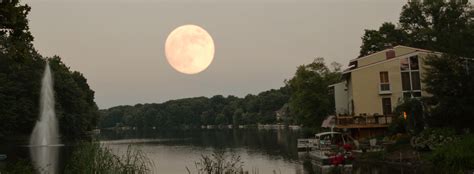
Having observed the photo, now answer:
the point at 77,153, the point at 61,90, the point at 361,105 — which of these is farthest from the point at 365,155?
the point at 61,90

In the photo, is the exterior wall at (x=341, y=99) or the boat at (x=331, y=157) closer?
the boat at (x=331, y=157)

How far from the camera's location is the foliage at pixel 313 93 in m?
62.9

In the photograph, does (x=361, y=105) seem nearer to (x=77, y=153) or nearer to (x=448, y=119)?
(x=448, y=119)

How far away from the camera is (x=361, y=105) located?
146ft

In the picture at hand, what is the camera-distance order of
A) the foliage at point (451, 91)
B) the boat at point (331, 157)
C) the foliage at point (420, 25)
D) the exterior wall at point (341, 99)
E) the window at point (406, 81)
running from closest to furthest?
the foliage at point (451, 91) < the boat at point (331, 157) < the window at point (406, 81) < the exterior wall at point (341, 99) < the foliage at point (420, 25)

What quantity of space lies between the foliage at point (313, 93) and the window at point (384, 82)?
1809 centimetres

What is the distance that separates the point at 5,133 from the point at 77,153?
51995 millimetres

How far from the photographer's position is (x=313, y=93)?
63125mm

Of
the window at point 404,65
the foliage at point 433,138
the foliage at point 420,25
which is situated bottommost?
the foliage at point 433,138

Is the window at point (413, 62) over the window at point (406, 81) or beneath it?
over

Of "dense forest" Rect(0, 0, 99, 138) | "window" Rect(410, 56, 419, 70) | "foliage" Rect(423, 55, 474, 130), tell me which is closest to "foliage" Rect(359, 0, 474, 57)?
"window" Rect(410, 56, 419, 70)

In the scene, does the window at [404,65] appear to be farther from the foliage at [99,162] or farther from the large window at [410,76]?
the foliage at [99,162]

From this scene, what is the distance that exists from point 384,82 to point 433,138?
1518 cm

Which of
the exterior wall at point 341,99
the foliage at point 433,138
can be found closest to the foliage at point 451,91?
the foliage at point 433,138
